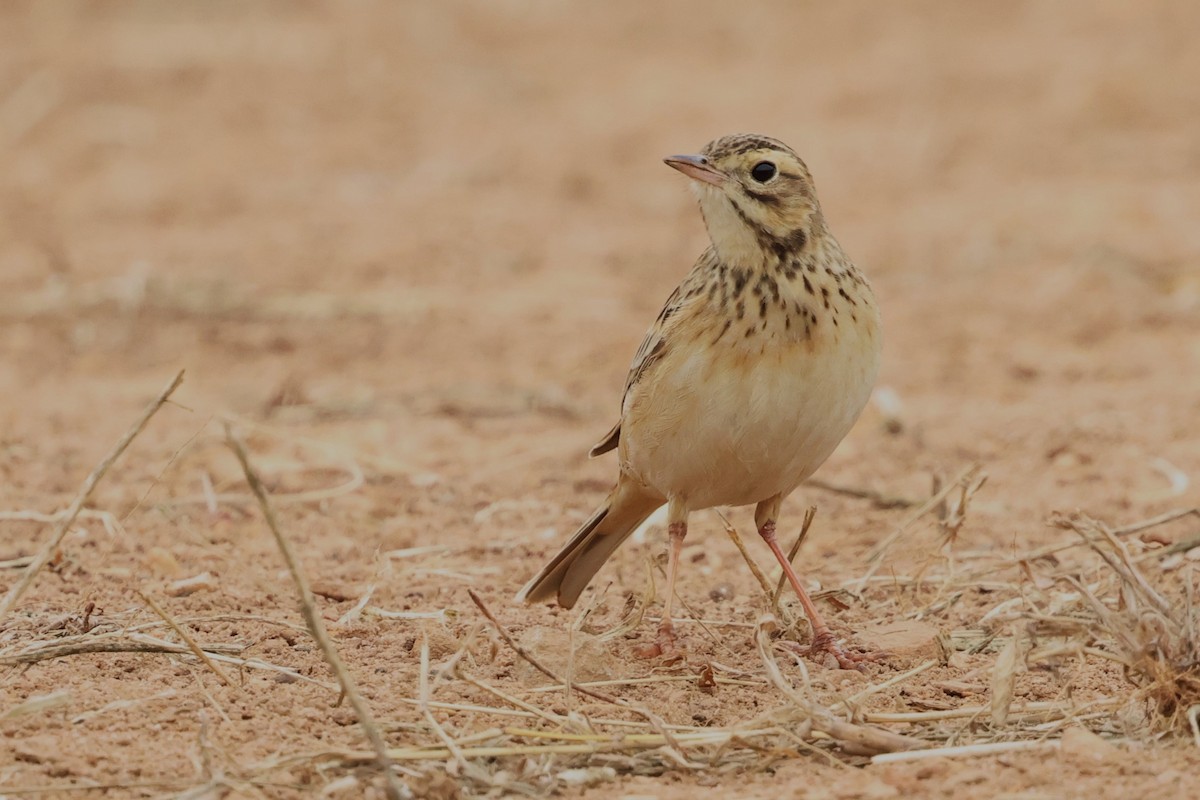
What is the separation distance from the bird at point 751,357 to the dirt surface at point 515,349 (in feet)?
1.58

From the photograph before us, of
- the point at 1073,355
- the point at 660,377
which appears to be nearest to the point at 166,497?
the point at 660,377

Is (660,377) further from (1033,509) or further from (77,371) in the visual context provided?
(77,371)

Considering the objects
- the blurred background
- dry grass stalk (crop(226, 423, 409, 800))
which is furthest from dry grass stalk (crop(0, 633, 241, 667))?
the blurred background

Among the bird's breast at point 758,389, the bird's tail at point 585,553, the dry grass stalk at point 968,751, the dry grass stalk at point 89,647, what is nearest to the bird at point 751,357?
the bird's breast at point 758,389

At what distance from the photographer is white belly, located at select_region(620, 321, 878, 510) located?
4617 millimetres

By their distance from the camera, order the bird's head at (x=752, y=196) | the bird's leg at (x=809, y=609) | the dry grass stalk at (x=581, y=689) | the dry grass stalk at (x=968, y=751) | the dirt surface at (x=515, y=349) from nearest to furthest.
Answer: the dry grass stalk at (x=968, y=751), the dry grass stalk at (x=581, y=689), the dirt surface at (x=515, y=349), the bird's leg at (x=809, y=609), the bird's head at (x=752, y=196)

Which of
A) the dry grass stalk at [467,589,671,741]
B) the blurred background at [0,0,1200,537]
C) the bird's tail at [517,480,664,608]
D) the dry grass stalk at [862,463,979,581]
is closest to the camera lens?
the dry grass stalk at [467,589,671,741]

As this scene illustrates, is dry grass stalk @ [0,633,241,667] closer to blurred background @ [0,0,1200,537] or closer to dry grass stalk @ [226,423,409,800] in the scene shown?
dry grass stalk @ [226,423,409,800]

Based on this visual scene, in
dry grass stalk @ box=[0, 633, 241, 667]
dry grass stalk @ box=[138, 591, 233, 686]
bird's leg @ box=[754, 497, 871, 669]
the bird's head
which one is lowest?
dry grass stalk @ box=[0, 633, 241, 667]

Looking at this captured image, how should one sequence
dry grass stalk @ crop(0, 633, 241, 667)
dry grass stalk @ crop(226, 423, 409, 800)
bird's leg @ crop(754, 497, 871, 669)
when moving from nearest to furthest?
dry grass stalk @ crop(226, 423, 409, 800), dry grass stalk @ crop(0, 633, 241, 667), bird's leg @ crop(754, 497, 871, 669)

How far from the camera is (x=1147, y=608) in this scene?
3975 millimetres

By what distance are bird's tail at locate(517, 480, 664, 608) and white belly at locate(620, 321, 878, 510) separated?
11.1 inches

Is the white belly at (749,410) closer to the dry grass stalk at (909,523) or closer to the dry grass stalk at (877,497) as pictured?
the dry grass stalk at (909,523)

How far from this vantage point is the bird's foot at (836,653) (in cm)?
470
